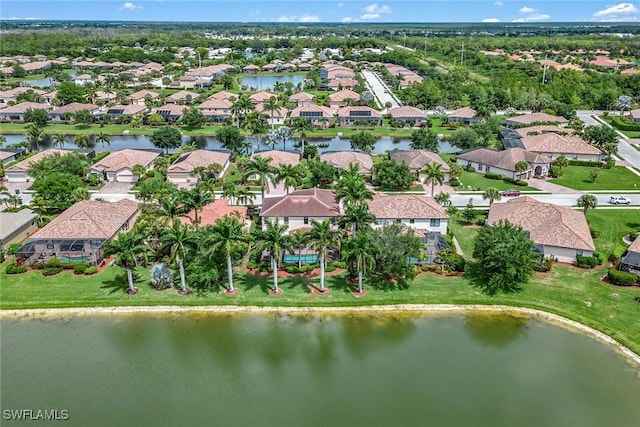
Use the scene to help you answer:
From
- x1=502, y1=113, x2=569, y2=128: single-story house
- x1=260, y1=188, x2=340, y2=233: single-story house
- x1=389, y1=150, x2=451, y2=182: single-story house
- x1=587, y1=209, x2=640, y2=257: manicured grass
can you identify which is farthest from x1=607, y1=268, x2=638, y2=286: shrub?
x1=502, y1=113, x2=569, y2=128: single-story house

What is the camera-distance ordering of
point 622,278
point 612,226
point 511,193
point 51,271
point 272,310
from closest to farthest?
point 272,310 < point 622,278 < point 51,271 < point 612,226 < point 511,193

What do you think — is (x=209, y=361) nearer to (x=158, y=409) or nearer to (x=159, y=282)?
(x=158, y=409)

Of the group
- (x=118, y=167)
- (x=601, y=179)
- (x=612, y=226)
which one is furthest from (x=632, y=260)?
(x=118, y=167)

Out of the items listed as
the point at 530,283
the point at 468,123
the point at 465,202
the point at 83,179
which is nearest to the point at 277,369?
the point at 530,283

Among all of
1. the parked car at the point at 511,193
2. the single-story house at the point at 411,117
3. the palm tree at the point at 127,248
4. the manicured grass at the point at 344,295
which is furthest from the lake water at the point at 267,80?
the palm tree at the point at 127,248

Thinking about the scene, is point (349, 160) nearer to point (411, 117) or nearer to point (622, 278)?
point (411, 117)

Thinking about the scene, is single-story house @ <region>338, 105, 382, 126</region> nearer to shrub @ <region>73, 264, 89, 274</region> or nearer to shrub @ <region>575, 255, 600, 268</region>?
shrub @ <region>575, 255, 600, 268</region>
